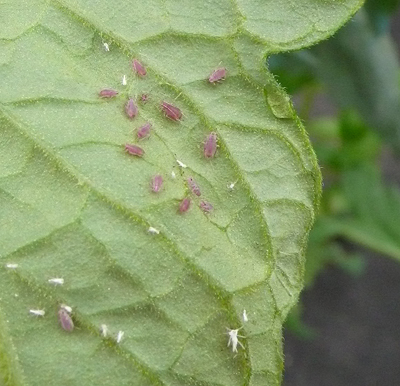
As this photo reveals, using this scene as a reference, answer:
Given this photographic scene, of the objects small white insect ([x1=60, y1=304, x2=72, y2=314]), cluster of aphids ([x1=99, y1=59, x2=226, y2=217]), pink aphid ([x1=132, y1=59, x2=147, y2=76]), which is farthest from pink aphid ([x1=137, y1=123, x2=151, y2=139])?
small white insect ([x1=60, y1=304, x2=72, y2=314])

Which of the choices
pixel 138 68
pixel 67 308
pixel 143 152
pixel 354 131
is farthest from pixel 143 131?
pixel 354 131

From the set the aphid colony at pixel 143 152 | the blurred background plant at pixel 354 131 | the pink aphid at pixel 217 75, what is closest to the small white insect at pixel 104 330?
the aphid colony at pixel 143 152

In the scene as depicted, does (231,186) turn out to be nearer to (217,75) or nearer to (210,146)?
(210,146)

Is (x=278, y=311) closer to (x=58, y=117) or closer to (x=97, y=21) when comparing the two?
(x=58, y=117)

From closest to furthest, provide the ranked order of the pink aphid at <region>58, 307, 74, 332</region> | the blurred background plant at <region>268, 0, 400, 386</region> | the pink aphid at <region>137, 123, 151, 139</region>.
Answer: the pink aphid at <region>58, 307, 74, 332</region>
the pink aphid at <region>137, 123, 151, 139</region>
the blurred background plant at <region>268, 0, 400, 386</region>

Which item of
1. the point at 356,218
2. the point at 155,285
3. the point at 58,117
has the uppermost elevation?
the point at 58,117

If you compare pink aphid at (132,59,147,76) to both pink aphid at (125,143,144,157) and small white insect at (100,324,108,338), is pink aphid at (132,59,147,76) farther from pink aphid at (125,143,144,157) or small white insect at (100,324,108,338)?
small white insect at (100,324,108,338)

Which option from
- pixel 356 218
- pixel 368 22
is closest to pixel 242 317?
pixel 368 22
